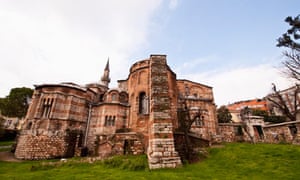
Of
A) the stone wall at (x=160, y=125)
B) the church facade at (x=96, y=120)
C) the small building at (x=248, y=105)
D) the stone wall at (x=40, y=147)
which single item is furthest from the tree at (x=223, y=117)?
the stone wall at (x=40, y=147)

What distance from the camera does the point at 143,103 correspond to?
19.4 metres

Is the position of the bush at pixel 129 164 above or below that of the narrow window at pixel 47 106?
below

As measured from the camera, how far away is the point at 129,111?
68.6 feet

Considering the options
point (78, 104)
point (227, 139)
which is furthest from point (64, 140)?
point (227, 139)

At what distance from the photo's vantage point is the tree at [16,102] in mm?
32000

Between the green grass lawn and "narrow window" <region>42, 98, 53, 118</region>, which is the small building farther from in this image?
"narrow window" <region>42, 98, 53, 118</region>

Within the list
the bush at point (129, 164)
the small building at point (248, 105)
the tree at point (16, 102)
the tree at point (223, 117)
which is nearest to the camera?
the bush at point (129, 164)

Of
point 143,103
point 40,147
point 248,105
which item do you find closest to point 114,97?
point 143,103

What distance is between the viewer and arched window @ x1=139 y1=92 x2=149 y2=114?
1903cm

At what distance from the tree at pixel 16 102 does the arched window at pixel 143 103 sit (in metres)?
31.4

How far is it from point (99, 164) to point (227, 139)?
783 inches

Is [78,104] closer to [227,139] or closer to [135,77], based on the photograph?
[135,77]

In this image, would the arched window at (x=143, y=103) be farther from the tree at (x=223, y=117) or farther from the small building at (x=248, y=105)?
the small building at (x=248, y=105)

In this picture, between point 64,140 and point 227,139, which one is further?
point 227,139
